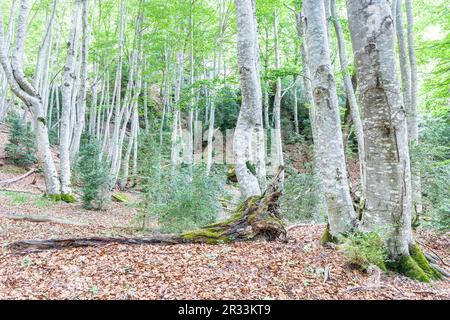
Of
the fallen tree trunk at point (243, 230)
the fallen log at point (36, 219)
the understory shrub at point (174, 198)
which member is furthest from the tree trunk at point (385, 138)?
the fallen log at point (36, 219)

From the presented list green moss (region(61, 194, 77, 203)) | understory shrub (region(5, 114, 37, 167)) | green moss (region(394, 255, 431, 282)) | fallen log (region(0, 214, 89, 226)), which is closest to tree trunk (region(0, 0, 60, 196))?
green moss (region(61, 194, 77, 203))

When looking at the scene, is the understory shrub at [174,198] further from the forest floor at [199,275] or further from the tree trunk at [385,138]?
the tree trunk at [385,138]

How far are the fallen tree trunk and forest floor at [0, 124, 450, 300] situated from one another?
222 mm

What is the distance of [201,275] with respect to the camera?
140 inches

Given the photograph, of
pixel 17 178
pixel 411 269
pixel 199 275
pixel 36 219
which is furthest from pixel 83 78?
pixel 411 269

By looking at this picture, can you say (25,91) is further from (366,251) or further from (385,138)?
(366,251)

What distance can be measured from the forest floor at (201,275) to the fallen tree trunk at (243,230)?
0.22m

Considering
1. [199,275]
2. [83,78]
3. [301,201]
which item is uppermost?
[83,78]

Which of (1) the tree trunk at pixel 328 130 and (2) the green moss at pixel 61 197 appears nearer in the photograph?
(1) the tree trunk at pixel 328 130

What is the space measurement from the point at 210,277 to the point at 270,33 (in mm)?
18094

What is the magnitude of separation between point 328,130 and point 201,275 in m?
2.72

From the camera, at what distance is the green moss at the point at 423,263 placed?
388 cm

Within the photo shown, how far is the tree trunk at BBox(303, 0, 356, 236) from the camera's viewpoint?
4488mm

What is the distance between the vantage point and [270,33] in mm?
18938
